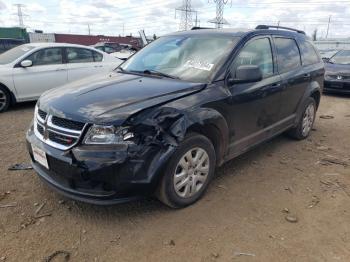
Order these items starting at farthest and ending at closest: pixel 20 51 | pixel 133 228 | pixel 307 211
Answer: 1. pixel 20 51
2. pixel 307 211
3. pixel 133 228

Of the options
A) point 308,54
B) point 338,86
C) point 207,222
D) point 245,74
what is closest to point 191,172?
point 207,222

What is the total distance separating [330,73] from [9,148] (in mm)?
9335

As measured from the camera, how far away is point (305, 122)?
576cm

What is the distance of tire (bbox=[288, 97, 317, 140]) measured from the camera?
5.57 meters

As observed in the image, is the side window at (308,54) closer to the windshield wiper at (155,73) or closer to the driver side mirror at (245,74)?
the driver side mirror at (245,74)

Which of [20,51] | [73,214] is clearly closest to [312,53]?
[73,214]

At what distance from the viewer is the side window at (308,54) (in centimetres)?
548

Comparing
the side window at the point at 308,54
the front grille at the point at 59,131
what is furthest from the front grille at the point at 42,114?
the side window at the point at 308,54

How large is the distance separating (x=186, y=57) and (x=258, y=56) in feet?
3.17

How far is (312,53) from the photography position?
5.81 metres

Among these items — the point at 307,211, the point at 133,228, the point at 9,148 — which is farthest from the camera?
the point at 9,148

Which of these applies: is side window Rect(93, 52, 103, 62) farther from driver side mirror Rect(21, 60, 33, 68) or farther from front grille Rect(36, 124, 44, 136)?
front grille Rect(36, 124, 44, 136)

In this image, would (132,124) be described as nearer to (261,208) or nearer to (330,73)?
(261,208)

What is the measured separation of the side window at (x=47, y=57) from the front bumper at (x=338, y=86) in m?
7.91
